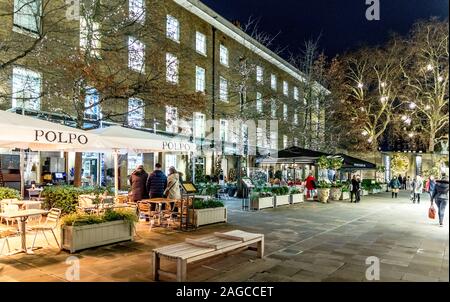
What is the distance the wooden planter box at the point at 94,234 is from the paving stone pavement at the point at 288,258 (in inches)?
5.6

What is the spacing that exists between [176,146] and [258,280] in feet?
20.2

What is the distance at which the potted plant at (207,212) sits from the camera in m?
10.2

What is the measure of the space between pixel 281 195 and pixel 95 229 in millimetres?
10551

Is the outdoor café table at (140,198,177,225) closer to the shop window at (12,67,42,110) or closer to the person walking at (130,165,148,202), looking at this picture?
the person walking at (130,165,148,202)

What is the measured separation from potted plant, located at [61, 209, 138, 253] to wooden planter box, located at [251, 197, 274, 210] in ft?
24.0

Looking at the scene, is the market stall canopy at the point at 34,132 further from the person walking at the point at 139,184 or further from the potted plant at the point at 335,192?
the potted plant at the point at 335,192

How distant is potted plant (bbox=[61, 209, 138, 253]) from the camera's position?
7.09 m

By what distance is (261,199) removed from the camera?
14.9 meters

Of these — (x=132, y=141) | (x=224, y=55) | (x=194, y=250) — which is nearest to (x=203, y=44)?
(x=224, y=55)
